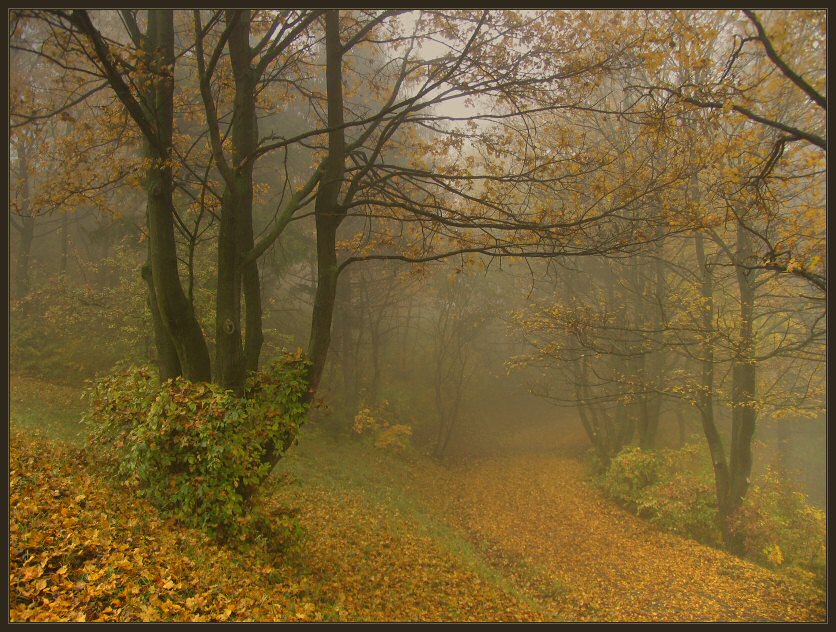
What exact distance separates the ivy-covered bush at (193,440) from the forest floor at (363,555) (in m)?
0.26

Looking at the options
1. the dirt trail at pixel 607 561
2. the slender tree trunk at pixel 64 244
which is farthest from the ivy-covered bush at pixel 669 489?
the slender tree trunk at pixel 64 244

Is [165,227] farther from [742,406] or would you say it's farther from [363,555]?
[742,406]

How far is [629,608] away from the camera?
305 inches

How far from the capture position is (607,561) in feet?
32.1

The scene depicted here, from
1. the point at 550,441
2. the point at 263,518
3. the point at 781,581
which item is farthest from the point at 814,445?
the point at 263,518

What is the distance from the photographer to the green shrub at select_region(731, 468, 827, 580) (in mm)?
10102

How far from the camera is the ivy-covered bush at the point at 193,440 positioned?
5230mm

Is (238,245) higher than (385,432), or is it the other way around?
(238,245)

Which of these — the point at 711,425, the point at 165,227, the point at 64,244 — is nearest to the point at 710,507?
the point at 711,425

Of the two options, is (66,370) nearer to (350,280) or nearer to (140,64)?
(350,280)

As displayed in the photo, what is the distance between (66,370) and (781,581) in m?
18.2

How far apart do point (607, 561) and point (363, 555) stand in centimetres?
540

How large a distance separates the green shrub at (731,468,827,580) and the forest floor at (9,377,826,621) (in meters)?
1.21

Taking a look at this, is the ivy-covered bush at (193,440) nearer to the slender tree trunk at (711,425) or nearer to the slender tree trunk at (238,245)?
the slender tree trunk at (238,245)
